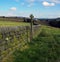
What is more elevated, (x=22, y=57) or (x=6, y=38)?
(x=6, y=38)

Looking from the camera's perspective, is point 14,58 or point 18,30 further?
point 18,30

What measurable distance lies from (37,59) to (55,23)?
45950 mm

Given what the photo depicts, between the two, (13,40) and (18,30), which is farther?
(18,30)

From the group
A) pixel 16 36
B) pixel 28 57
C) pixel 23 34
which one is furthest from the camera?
pixel 23 34

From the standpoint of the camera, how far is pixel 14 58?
1130 cm

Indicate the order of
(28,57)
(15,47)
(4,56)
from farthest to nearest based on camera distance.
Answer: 1. (15,47)
2. (28,57)
3. (4,56)

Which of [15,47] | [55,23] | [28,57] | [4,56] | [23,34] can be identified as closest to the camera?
[4,56]

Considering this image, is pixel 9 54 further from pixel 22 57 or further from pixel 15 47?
pixel 15 47

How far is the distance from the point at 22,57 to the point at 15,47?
6.72ft

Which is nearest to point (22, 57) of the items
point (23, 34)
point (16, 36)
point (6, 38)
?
point (6, 38)

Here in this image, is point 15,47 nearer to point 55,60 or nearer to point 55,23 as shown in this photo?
point 55,60

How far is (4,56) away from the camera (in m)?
10.9

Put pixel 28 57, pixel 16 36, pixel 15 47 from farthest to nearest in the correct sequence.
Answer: pixel 16 36, pixel 15 47, pixel 28 57

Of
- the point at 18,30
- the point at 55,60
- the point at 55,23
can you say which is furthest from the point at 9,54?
the point at 55,23
